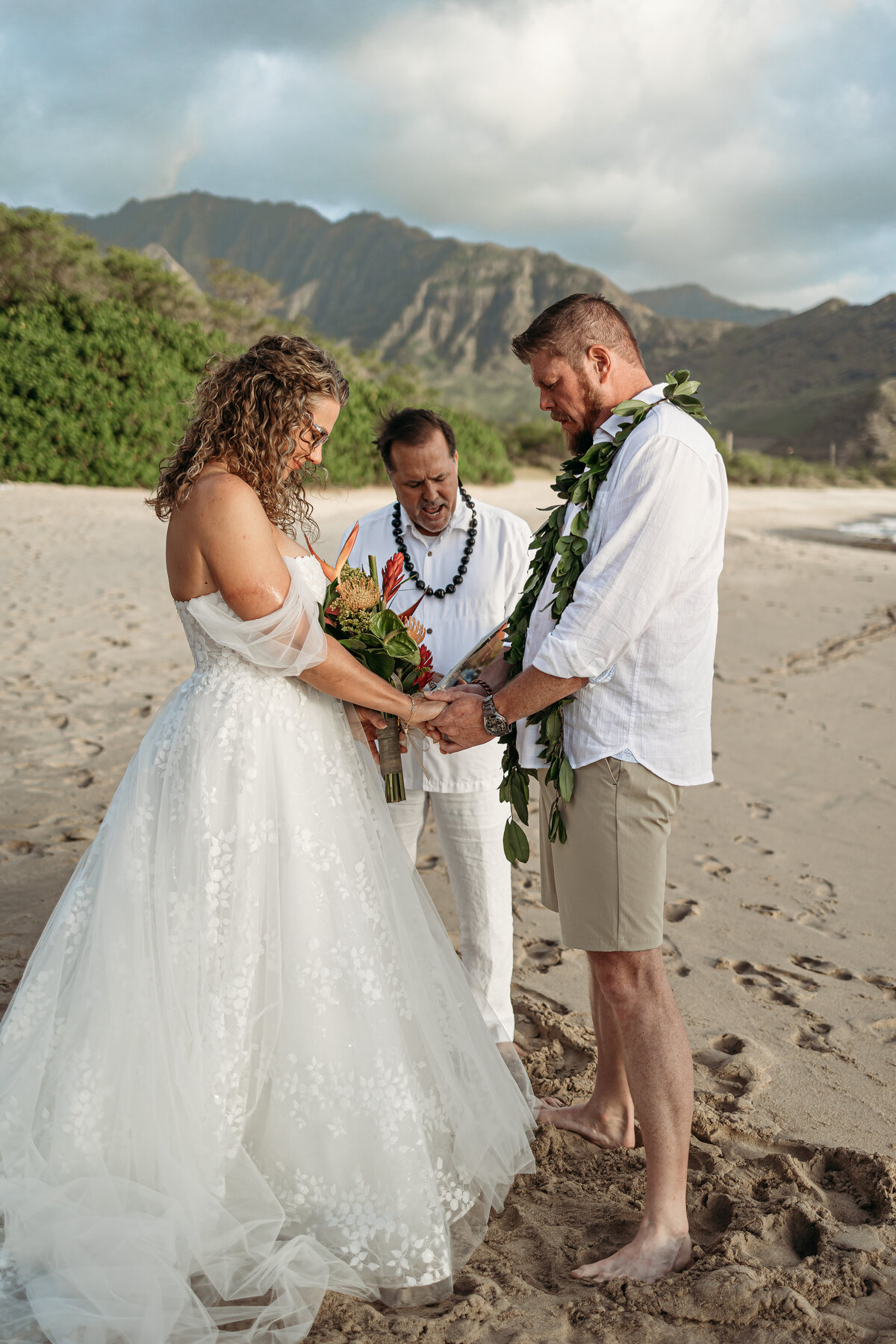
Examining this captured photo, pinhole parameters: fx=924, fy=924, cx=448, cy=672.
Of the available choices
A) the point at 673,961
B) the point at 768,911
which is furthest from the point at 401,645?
the point at 768,911

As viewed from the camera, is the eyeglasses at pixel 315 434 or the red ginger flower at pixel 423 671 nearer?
the eyeglasses at pixel 315 434

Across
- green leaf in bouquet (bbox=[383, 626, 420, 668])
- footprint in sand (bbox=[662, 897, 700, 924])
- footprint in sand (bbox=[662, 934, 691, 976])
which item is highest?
green leaf in bouquet (bbox=[383, 626, 420, 668])

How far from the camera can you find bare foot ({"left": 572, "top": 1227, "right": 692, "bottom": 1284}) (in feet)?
7.40

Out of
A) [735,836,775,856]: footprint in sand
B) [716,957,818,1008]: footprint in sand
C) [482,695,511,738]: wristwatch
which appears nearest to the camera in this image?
[482,695,511,738]: wristwatch

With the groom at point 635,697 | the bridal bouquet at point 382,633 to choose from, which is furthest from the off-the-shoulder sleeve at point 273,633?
the groom at point 635,697

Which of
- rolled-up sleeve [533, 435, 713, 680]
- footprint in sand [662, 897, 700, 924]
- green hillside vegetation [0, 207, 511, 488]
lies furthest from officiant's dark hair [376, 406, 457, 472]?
green hillside vegetation [0, 207, 511, 488]

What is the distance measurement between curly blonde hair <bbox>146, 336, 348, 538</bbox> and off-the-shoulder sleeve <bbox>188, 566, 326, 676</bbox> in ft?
0.98

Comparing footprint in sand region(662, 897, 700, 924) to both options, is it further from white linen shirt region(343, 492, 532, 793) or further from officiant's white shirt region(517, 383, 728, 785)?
officiant's white shirt region(517, 383, 728, 785)

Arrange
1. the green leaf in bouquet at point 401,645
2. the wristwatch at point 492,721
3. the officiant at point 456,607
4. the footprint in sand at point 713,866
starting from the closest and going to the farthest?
the wristwatch at point 492,721, the green leaf in bouquet at point 401,645, the officiant at point 456,607, the footprint in sand at point 713,866

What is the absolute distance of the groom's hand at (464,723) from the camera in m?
2.74

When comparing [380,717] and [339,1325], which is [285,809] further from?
[339,1325]

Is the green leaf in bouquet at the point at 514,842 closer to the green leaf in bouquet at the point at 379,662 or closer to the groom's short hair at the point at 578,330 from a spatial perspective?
the green leaf in bouquet at the point at 379,662

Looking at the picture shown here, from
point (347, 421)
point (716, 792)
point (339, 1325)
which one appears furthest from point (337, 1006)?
point (347, 421)

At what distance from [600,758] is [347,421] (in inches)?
831
